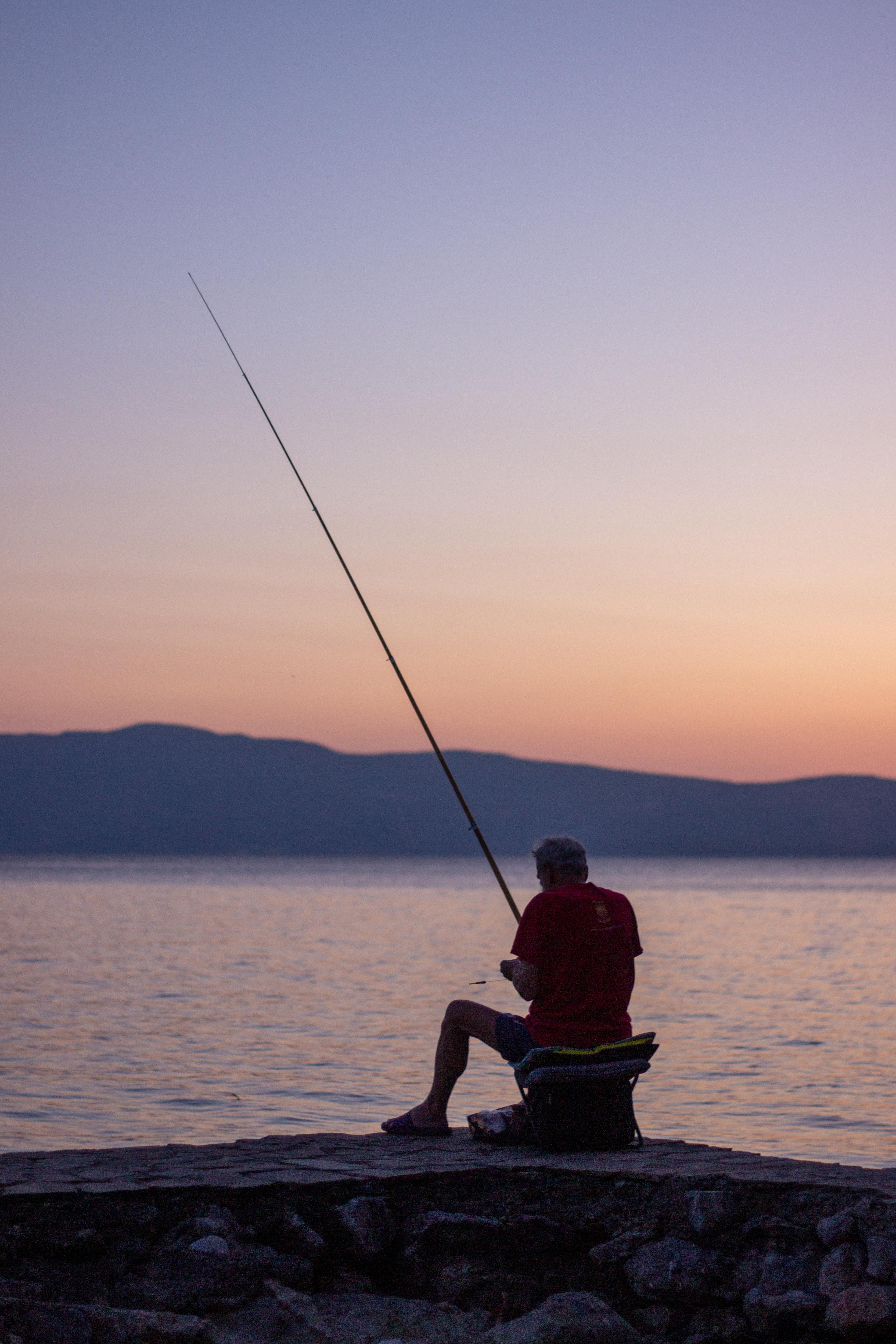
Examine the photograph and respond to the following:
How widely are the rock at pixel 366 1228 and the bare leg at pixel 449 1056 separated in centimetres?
85

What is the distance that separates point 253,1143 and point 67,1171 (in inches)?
32.3

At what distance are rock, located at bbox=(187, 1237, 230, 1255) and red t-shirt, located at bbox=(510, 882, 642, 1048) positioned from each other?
1.35 meters

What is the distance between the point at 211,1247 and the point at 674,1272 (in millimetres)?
1403

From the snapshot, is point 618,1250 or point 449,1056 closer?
point 618,1250

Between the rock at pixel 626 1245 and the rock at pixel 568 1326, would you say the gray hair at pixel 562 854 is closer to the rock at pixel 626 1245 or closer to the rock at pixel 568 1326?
the rock at pixel 626 1245

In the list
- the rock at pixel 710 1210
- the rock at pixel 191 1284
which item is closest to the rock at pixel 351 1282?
the rock at pixel 191 1284

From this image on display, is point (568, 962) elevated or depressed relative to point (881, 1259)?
elevated

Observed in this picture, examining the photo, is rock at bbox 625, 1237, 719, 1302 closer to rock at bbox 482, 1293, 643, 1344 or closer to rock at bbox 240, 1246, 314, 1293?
rock at bbox 482, 1293, 643, 1344

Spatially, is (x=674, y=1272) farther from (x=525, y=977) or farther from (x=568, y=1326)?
(x=525, y=977)

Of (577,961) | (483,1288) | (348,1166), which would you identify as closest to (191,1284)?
(348,1166)

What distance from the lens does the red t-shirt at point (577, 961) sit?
15.1 feet

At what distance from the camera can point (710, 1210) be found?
4004 mm

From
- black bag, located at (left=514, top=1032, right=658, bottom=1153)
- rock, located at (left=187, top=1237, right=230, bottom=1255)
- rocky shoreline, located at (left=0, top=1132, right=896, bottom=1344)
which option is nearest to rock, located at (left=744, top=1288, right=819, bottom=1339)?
rocky shoreline, located at (left=0, top=1132, right=896, bottom=1344)

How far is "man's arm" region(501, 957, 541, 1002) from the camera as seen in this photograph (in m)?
4.63
